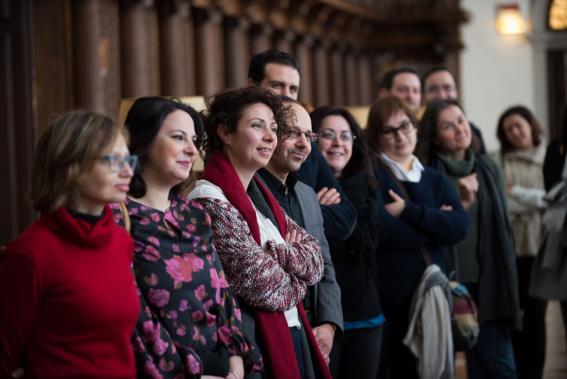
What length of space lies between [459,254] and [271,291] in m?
2.14

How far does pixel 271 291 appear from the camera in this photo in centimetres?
314

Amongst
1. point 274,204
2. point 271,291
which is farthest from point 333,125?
point 271,291

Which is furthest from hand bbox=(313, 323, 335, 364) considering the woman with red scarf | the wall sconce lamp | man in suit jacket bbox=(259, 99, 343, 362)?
the wall sconce lamp

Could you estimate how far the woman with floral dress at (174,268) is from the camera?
2723 mm

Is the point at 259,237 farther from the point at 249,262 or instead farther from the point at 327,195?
the point at 327,195

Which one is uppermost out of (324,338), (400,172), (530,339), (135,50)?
(135,50)

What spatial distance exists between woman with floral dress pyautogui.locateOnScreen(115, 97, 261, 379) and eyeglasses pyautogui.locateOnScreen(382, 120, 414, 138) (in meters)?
1.69

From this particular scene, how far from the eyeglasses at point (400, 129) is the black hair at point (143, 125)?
5.73 ft

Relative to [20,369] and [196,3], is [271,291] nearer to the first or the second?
[20,369]

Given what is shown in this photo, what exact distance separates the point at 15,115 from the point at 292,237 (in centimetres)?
359

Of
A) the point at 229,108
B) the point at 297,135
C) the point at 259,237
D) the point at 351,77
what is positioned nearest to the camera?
the point at 259,237

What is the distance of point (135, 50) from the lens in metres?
7.37

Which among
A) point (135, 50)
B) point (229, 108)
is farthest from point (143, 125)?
point (135, 50)

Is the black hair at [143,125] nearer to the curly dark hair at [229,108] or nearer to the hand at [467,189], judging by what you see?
the curly dark hair at [229,108]
